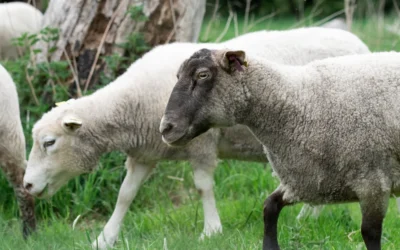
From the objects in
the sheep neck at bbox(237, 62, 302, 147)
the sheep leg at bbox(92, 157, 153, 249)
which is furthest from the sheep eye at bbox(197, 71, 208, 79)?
the sheep leg at bbox(92, 157, 153, 249)

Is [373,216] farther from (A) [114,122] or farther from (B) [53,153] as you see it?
(B) [53,153]

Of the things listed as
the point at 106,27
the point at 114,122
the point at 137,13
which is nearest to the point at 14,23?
the point at 106,27

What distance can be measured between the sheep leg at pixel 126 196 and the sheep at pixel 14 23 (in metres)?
4.71

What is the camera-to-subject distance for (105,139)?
238 inches

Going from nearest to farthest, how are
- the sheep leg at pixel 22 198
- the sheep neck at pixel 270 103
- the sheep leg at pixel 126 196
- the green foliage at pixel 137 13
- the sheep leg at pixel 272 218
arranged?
1. the sheep neck at pixel 270 103
2. the sheep leg at pixel 272 218
3. the sheep leg at pixel 126 196
4. the sheep leg at pixel 22 198
5. the green foliage at pixel 137 13

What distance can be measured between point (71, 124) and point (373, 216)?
2.34m

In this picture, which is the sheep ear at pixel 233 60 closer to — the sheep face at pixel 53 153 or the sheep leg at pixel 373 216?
the sheep leg at pixel 373 216

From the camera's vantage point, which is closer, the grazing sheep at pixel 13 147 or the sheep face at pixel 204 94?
the sheep face at pixel 204 94

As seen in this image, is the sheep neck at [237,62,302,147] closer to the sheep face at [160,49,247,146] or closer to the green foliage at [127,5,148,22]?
the sheep face at [160,49,247,146]

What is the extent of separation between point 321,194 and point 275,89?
2.03 feet

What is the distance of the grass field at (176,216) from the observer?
5.30m

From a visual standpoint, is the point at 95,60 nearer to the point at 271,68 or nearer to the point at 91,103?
the point at 91,103

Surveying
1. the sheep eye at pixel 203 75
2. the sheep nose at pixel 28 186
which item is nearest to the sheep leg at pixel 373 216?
the sheep eye at pixel 203 75

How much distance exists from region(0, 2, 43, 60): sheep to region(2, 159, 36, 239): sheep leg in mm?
A: 4368
